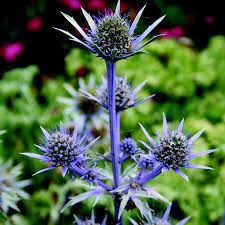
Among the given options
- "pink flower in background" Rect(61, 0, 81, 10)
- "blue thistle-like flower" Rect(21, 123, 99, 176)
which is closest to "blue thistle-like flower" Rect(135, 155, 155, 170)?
"blue thistle-like flower" Rect(21, 123, 99, 176)

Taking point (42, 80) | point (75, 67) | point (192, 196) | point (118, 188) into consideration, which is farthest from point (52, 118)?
point (118, 188)

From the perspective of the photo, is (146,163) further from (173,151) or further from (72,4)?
(72,4)

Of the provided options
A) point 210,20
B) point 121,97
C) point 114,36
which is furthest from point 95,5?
point 114,36

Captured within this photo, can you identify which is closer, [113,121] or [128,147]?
[113,121]

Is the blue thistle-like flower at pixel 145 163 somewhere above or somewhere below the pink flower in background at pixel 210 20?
below

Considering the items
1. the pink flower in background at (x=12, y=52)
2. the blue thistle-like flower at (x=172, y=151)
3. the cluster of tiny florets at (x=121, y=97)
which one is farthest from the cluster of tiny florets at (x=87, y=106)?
the pink flower in background at (x=12, y=52)

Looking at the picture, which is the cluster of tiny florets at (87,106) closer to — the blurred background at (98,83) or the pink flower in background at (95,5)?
the blurred background at (98,83)
